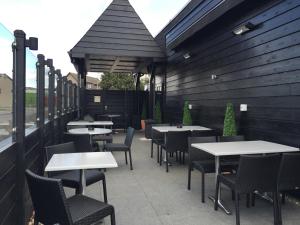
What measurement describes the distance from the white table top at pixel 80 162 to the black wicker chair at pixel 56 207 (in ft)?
1.23

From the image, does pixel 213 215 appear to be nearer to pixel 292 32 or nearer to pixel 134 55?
pixel 292 32

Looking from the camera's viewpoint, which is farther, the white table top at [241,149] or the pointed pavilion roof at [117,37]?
the pointed pavilion roof at [117,37]

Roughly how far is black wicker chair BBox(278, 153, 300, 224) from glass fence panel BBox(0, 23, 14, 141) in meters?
2.70

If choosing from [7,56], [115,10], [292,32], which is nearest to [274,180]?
[292,32]

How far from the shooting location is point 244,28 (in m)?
5.06

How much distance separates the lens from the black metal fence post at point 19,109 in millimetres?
2588

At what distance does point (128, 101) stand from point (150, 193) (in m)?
9.52

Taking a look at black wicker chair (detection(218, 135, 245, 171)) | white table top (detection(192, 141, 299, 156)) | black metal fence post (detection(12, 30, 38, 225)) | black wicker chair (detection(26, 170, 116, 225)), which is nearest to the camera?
black wicker chair (detection(26, 170, 116, 225))

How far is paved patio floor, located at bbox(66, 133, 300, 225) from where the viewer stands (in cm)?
325

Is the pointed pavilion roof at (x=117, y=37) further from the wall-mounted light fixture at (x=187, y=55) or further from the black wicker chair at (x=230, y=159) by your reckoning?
the black wicker chair at (x=230, y=159)

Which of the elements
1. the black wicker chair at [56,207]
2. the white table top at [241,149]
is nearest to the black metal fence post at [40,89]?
the black wicker chair at [56,207]

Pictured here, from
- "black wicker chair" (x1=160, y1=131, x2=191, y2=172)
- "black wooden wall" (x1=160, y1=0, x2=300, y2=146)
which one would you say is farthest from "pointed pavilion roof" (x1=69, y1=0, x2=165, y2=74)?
"black wicker chair" (x1=160, y1=131, x2=191, y2=172)

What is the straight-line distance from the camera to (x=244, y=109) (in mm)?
5254

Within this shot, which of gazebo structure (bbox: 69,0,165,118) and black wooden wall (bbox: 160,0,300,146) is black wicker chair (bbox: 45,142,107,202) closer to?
black wooden wall (bbox: 160,0,300,146)
